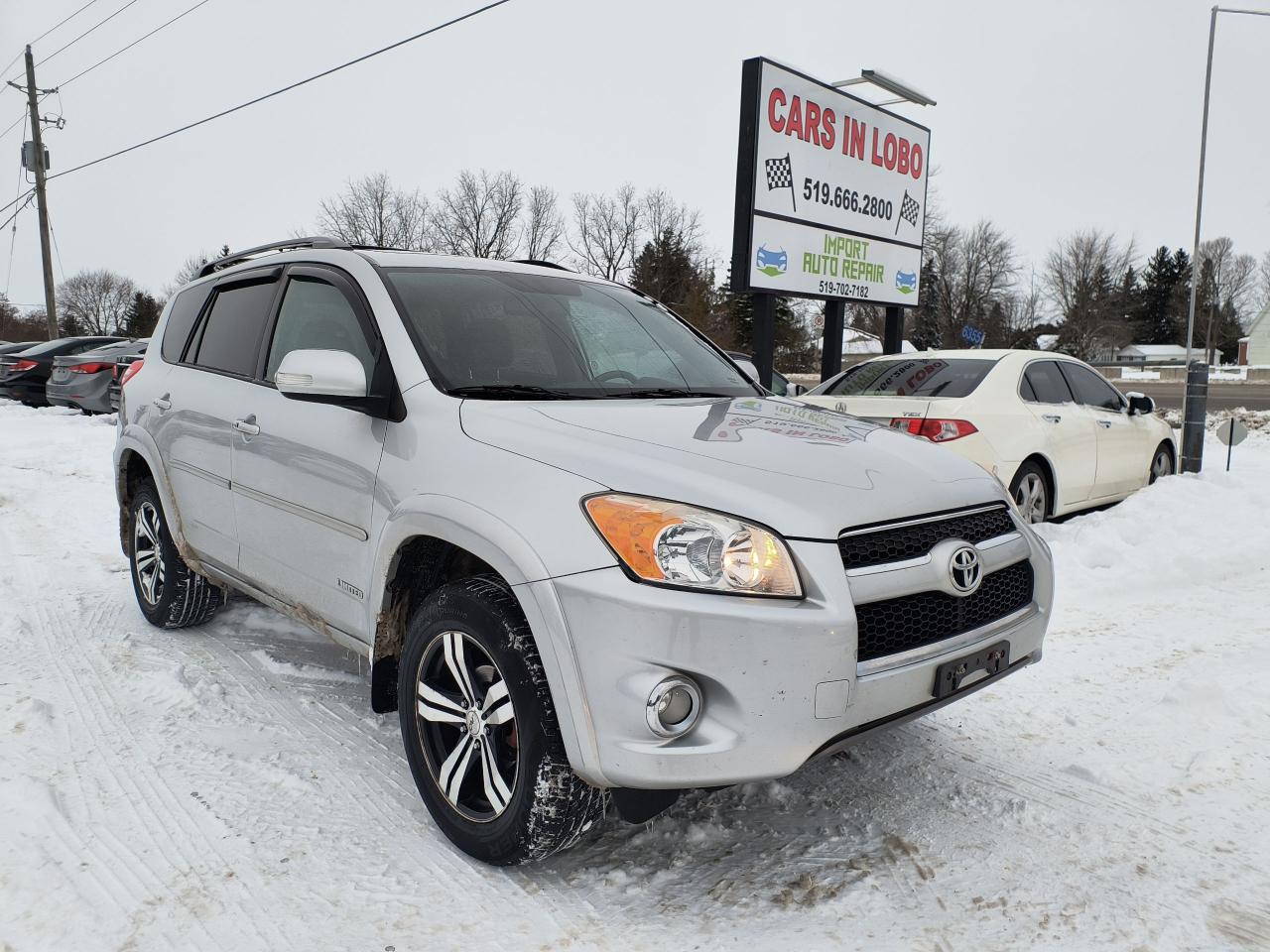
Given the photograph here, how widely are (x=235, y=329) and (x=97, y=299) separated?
349 feet

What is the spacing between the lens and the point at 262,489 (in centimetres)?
350

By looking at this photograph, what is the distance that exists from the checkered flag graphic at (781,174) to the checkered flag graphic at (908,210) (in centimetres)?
245

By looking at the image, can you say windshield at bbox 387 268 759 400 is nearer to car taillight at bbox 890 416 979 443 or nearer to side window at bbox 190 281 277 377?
side window at bbox 190 281 277 377

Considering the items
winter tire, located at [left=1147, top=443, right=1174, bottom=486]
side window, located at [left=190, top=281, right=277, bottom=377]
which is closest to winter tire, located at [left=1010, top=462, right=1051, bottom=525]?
winter tire, located at [left=1147, top=443, right=1174, bottom=486]

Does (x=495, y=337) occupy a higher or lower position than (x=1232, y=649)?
higher

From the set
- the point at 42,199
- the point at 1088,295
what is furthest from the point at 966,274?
the point at 42,199

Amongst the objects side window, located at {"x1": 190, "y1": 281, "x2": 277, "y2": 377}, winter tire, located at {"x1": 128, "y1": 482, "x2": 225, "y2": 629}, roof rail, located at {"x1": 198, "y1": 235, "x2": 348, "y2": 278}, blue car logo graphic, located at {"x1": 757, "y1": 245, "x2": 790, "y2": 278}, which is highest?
blue car logo graphic, located at {"x1": 757, "y1": 245, "x2": 790, "y2": 278}

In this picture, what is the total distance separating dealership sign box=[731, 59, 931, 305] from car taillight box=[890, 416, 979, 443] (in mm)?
3325

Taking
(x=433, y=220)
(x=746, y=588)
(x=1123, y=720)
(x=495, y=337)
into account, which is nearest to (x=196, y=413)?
(x=495, y=337)

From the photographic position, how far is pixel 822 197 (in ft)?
33.4

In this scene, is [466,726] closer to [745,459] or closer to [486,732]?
[486,732]

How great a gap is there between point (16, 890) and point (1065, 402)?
7.23 meters

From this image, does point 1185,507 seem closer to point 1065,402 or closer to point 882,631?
point 1065,402

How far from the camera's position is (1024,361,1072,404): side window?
7109mm
